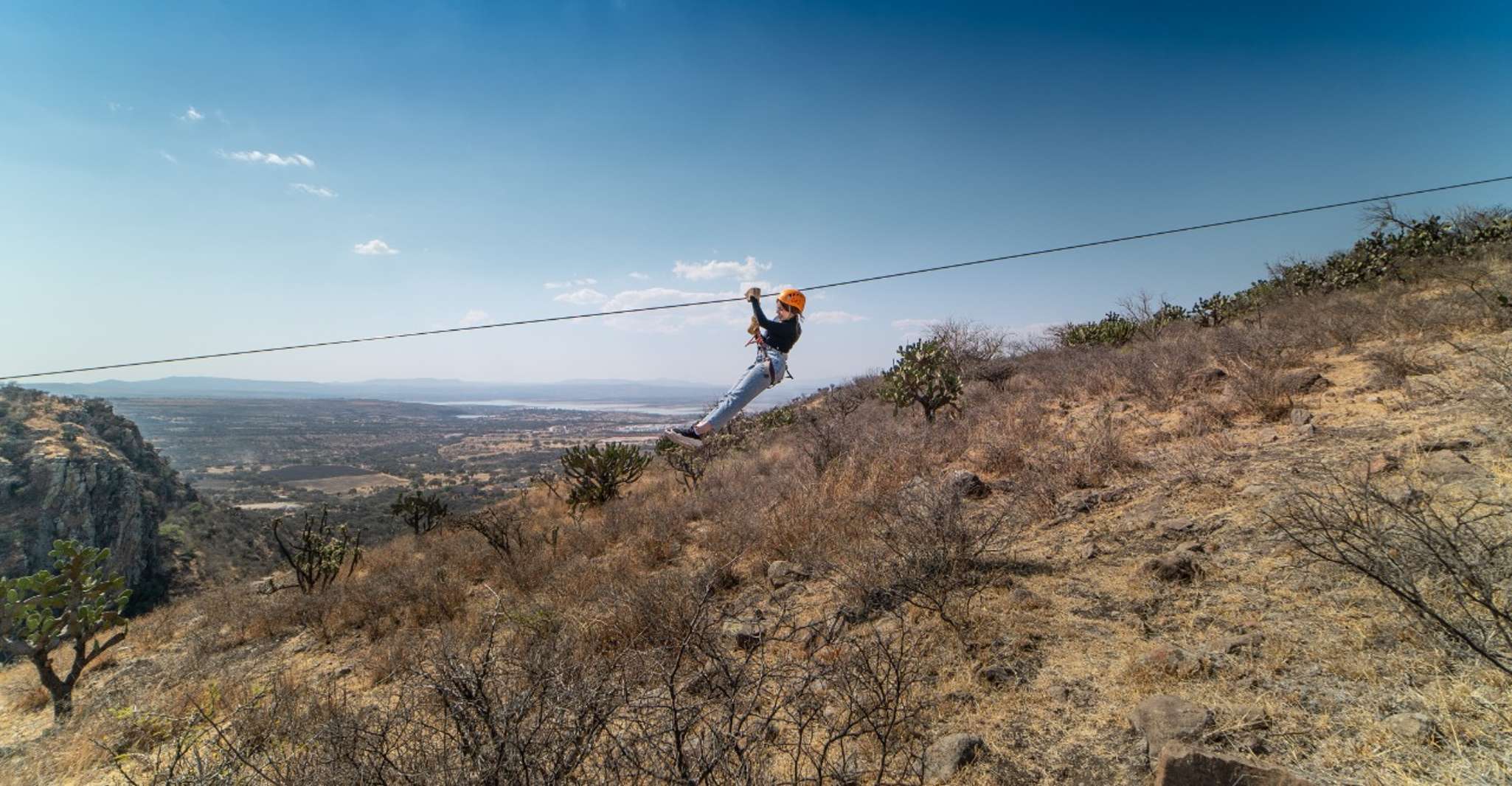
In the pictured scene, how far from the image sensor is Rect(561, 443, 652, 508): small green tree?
42.9 feet

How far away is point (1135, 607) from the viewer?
4078mm

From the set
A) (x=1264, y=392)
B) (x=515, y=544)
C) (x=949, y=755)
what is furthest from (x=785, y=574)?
(x=1264, y=392)

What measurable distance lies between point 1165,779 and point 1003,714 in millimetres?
998

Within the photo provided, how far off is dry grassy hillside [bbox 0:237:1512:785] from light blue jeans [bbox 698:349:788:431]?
1.73 meters

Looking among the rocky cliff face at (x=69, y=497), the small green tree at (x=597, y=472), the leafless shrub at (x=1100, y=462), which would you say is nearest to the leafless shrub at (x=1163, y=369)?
the leafless shrub at (x=1100, y=462)

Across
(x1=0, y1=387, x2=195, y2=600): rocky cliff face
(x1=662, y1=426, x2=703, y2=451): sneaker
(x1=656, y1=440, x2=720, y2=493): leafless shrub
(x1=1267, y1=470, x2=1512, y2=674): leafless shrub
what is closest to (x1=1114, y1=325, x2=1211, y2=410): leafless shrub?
(x1=1267, y1=470, x2=1512, y2=674): leafless shrub

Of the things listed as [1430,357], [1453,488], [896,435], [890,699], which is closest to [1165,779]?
[890,699]

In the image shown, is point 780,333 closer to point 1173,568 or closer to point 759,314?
point 759,314

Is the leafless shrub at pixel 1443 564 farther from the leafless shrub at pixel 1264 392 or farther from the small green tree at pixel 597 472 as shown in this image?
Answer: the small green tree at pixel 597 472

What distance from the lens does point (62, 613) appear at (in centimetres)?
740

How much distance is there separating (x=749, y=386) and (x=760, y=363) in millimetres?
299


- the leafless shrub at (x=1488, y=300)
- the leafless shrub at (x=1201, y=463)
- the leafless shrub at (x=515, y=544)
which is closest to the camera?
the leafless shrub at (x=1201, y=463)

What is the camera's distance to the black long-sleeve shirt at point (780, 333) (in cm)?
598

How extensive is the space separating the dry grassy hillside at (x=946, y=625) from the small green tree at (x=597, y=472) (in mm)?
2569
